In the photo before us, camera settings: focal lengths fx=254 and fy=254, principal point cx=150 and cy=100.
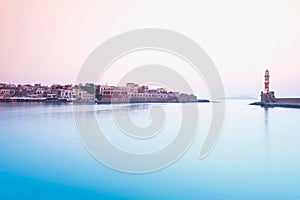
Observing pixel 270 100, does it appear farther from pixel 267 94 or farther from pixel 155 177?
pixel 155 177

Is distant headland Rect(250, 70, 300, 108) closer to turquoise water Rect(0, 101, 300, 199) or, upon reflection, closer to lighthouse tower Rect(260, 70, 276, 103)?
lighthouse tower Rect(260, 70, 276, 103)

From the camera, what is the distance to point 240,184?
3.14 meters

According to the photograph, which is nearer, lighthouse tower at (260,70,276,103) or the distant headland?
the distant headland

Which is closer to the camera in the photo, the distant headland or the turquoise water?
the turquoise water

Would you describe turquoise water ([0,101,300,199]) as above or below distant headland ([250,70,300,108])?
below

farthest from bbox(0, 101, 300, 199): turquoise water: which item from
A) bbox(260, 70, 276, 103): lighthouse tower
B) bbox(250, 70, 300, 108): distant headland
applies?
bbox(260, 70, 276, 103): lighthouse tower

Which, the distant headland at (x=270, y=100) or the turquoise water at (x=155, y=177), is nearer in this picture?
the turquoise water at (x=155, y=177)

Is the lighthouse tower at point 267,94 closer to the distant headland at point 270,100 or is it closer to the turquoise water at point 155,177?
the distant headland at point 270,100

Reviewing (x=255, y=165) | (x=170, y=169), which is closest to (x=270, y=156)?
(x=255, y=165)

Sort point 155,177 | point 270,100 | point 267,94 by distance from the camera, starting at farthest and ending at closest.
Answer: point 267,94
point 270,100
point 155,177

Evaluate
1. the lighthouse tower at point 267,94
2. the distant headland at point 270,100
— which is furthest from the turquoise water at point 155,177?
the lighthouse tower at point 267,94

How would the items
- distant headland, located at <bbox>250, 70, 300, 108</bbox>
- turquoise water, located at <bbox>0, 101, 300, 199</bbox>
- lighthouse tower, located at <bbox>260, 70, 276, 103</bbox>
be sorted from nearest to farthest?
turquoise water, located at <bbox>0, 101, 300, 199</bbox>
distant headland, located at <bbox>250, 70, 300, 108</bbox>
lighthouse tower, located at <bbox>260, 70, 276, 103</bbox>

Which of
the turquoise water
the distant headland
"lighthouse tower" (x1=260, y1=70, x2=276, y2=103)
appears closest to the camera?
the turquoise water

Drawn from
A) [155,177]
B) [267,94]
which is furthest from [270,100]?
[155,177]
